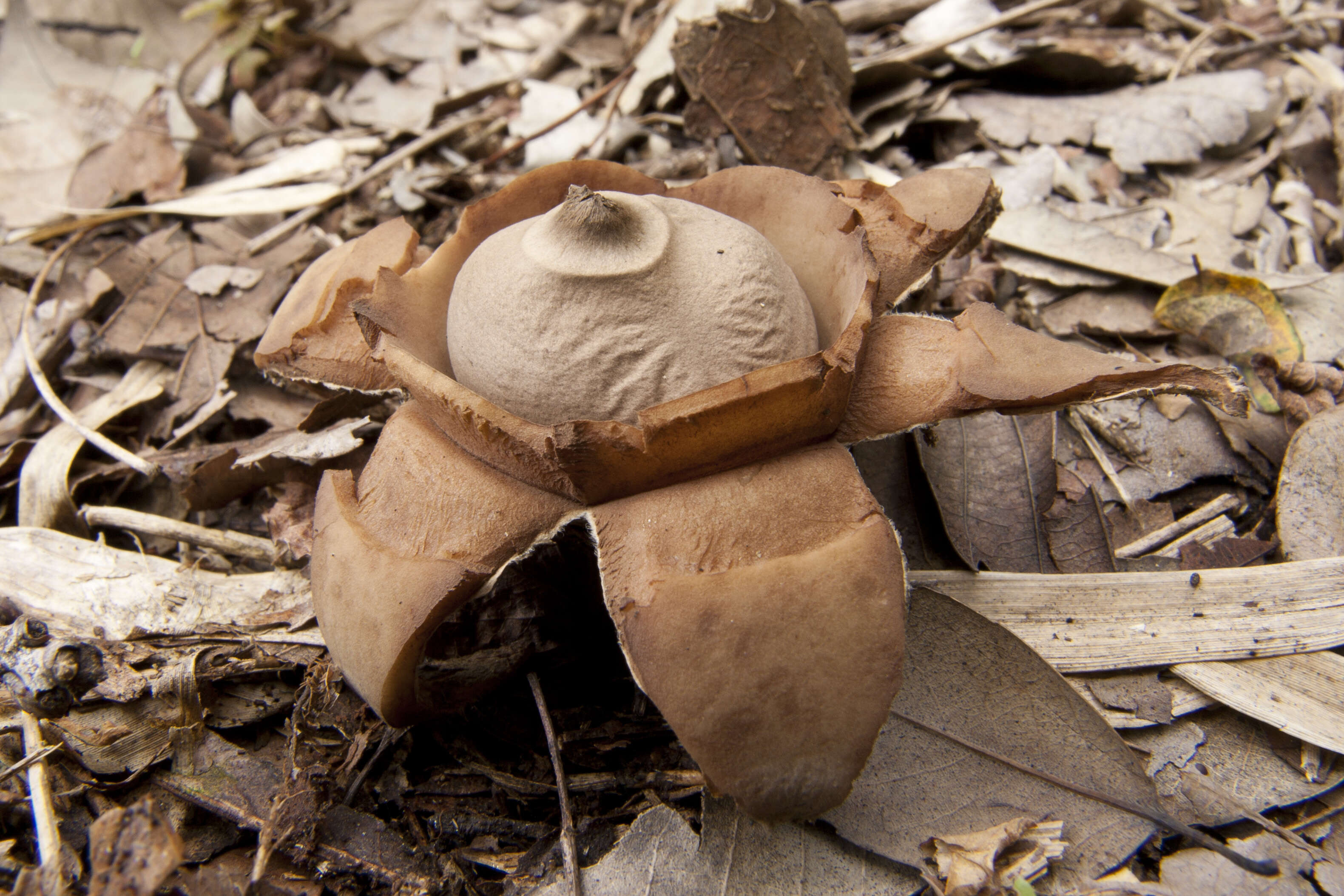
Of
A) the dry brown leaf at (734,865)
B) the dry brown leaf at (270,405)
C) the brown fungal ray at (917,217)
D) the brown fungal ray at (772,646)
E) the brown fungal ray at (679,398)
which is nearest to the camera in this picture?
the brown fungal ray at (772,646)

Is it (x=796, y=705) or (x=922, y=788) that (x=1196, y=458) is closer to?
(x=922, y=788)

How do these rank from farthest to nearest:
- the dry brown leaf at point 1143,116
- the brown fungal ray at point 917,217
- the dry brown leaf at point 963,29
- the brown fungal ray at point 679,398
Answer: the dry brown leaf at point 963,29, the dry brown leaf at point 1143,116, the brown fungal ray at point 917,217, the brown fungal ray at point 679,398

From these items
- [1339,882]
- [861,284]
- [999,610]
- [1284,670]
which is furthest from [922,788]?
[861,284]

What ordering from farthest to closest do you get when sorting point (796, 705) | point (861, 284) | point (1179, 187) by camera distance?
1. point (1179, 187)
2. point (861, 284)
3. point (796, 705)

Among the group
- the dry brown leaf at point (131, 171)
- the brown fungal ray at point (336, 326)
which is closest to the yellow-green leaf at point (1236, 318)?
the brown fungal ray at point (336, 326)

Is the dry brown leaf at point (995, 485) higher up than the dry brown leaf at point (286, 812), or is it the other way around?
the dry brown leaf at point (995, 485)

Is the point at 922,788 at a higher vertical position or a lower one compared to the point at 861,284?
lower

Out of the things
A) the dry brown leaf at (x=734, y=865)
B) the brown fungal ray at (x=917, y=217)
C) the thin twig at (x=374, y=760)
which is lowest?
the thin twig at (x=374, y=760)

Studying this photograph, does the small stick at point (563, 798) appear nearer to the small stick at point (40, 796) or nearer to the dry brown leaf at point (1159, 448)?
the small stick at point (40, 796)
